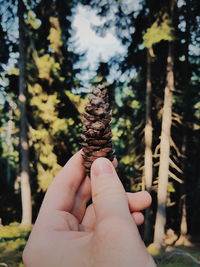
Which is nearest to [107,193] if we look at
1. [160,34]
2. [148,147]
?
[160,34]

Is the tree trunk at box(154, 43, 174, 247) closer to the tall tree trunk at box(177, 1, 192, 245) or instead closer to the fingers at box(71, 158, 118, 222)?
the tall tree trunk at box(177, 1, 192, 245)

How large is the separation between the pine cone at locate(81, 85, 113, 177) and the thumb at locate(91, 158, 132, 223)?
10cm

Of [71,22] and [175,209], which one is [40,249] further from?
[175,209]

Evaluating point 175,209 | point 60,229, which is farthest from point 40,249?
point 175,209

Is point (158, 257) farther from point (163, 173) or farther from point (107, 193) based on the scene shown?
point (107, 193)

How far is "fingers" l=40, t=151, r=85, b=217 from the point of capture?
2.35 meters

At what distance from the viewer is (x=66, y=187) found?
248cm

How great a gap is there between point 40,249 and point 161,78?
15.7 meters

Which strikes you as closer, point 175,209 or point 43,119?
point 43,119

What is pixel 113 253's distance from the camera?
1.71 meters

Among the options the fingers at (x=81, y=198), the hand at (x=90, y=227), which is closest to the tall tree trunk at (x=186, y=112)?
the fingers at (x=81, y=198)

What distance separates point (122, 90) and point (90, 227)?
14.2 m

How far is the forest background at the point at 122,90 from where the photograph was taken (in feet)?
45.4

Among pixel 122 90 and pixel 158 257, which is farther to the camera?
pixel 122 90
